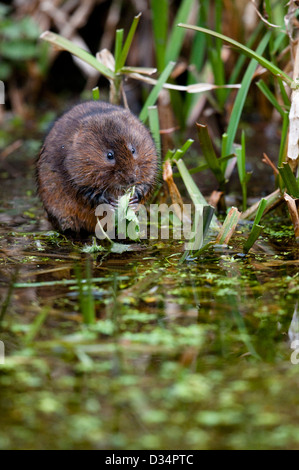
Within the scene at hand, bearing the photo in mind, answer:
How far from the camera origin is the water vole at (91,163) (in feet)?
11.0

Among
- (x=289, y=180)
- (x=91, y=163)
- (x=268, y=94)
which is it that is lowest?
(x=289, y=180)

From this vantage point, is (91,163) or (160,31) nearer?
(91,163)

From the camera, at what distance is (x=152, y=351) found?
2.08 m

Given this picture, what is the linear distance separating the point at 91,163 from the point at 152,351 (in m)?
1.54

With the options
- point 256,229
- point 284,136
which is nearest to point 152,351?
point 256,229

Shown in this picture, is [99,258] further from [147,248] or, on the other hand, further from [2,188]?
[2,188]

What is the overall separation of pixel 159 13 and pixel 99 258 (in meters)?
2.24

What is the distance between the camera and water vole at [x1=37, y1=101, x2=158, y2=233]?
11.0 ft

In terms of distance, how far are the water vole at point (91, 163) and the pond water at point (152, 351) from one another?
0.45 meters

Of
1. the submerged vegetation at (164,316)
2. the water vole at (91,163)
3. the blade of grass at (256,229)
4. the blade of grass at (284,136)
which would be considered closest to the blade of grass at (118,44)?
the submerged vegetation at (164,316)

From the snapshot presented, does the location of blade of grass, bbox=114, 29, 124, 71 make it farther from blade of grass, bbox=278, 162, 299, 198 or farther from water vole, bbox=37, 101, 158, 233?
blade of grass, bbox=278, 162, 299, 198

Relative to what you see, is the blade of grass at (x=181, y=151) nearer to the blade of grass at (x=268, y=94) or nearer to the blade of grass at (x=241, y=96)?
the blade of grass at (x=241, y=96)

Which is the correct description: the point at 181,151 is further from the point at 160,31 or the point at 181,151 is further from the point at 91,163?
the point at 160,31

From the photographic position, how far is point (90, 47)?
7.23m
